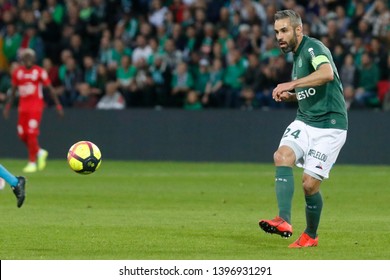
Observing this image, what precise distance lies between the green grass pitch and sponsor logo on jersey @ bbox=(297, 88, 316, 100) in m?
1.53

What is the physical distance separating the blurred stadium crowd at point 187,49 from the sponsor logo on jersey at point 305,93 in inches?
533

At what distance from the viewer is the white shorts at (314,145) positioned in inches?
430

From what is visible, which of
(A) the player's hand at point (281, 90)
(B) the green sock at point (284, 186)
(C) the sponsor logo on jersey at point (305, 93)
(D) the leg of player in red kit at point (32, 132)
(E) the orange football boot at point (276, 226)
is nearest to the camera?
(A) the player's hand at point (281, 90)

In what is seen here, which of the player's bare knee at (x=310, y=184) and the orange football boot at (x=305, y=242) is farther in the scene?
the orange football boot at (x=305, y=242)

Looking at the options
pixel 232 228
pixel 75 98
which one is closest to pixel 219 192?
pixel 232 228

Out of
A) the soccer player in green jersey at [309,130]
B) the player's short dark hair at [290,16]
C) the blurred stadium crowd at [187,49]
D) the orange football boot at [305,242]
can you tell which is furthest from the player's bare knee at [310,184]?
the blurred stadium crowd at [187,49]

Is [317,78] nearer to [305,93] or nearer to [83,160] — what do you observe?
[305,93]

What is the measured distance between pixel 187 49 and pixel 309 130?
629 inches

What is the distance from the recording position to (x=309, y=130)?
11.1 metres

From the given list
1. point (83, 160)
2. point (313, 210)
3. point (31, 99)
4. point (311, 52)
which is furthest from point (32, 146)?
A: point (311, 52)

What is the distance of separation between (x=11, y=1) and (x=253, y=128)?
8811 mm

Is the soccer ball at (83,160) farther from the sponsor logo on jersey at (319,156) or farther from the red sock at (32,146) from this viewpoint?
the red sock at (32,146)

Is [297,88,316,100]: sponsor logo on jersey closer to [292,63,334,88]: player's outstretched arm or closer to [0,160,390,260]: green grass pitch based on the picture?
[292,63,334,88]: player's outstretched arm

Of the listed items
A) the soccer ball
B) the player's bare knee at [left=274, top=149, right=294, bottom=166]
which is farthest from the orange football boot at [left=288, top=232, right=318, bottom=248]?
the soccer ball
